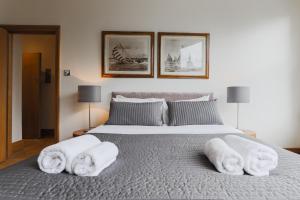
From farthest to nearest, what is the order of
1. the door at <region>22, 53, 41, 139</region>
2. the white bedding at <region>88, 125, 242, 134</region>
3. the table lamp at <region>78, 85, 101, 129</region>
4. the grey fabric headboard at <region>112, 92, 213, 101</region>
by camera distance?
the door at <region>22, 53, 41, 139</region> → the grey fabric headboard at <region>112, 92, 213, 101</region> → the table lamp at <region>78, 85, 101, 129</region> → the white bedding at <region>88, 125, 242, 134</region>

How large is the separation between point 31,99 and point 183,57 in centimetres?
365

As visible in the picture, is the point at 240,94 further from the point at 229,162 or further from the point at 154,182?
the point at 154,182

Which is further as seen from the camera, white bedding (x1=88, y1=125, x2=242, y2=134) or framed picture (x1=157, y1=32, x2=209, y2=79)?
framed picture (x1=157, y1=32, x2=209, y2=79)

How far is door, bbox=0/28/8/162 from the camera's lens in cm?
330

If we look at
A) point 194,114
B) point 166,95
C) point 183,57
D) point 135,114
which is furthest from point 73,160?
point 183,57

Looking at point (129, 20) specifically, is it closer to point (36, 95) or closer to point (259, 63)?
point (259, 63)

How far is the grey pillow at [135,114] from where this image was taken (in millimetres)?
2709

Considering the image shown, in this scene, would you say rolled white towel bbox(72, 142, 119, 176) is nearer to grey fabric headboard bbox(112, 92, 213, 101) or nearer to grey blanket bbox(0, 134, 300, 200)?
grey blanket bbox(0, 134, 300, 200)

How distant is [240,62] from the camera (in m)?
3.36

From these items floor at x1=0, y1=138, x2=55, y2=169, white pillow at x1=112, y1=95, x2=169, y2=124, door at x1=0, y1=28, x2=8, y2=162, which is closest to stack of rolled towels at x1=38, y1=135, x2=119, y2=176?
white pillow at x1=112, y1=95, x2=169, y2=124

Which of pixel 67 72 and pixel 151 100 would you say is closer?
pixel 151 100

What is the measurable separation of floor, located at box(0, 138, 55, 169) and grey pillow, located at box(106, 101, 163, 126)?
1.58m

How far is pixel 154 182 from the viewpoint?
39.4 inches

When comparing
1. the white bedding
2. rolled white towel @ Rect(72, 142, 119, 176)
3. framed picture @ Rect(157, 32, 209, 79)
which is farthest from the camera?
framed picture @ Rect(157, 32, 209, 79)
